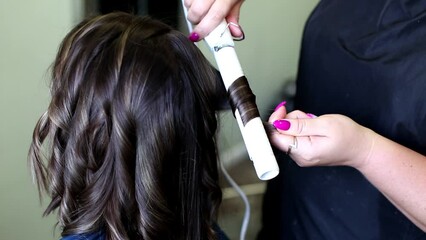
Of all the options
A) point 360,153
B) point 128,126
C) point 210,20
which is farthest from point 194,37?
point 360,153

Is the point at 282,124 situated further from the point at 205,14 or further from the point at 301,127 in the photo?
the point at 205,14

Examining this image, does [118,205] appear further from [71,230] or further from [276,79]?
[276,79]

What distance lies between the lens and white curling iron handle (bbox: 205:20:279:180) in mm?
498

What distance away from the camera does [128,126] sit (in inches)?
22.8

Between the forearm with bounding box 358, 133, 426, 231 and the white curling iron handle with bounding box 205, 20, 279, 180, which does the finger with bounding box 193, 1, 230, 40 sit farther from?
the forearm with bounding box 358, 133, 426, 231

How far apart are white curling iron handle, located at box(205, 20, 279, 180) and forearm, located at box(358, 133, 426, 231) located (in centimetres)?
13

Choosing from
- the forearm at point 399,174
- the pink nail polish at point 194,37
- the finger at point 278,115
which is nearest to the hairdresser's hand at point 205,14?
the pink nail polish at point 194,37

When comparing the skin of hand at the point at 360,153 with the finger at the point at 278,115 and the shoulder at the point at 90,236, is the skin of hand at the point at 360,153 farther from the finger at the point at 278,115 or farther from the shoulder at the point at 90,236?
the shoulder at the point at 90,236

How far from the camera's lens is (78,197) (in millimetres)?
644

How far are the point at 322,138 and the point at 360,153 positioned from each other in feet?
0.17

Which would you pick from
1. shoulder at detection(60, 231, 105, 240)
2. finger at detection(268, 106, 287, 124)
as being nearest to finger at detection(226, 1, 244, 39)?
finger at detection(268, 106, 287, 124)

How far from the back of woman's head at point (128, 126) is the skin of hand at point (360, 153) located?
0.12 m

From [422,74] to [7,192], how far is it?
84cm

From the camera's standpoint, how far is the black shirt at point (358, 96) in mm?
643
